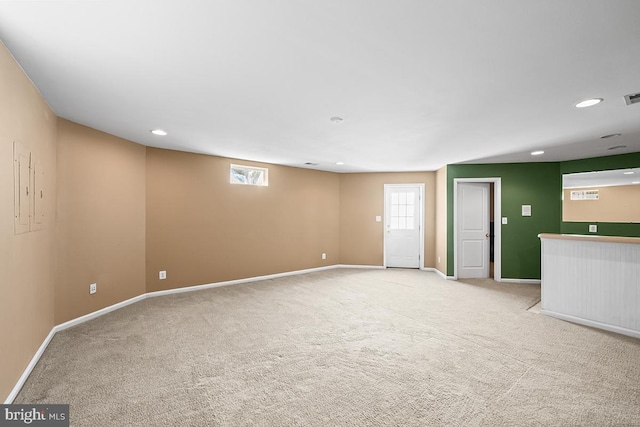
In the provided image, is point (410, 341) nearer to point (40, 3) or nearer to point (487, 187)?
point (40, 3)

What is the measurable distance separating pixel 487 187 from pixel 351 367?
5422 mm

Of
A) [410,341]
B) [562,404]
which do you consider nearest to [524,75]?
[562,404]

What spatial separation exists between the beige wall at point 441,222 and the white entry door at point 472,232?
308 mm

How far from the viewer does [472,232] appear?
6238mm

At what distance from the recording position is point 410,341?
3094 millimetres

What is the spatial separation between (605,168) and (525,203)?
51.3 inches

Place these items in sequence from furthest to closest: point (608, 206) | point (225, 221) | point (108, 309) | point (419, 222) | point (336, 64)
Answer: point (419, 222)
point (225, 221)
point (608, 206)
point (108, 309)
point (336, 64)

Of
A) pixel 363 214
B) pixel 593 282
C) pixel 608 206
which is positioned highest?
pixel 608 206

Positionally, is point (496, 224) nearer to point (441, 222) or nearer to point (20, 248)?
point (441, 222)

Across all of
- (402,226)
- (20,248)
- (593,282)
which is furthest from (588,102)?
(20,248)

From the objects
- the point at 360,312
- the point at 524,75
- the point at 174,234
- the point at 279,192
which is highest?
the point at 524,75

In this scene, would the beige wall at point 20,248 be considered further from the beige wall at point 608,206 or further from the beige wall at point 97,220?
the beige wall at point 608,206

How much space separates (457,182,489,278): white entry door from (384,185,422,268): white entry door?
1067mm

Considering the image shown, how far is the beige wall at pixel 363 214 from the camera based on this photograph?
7.23 metres
